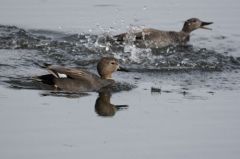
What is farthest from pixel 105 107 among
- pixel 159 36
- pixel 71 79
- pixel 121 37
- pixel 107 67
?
pixel 159 36

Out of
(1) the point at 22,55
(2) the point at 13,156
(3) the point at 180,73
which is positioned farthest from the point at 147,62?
(2) the point at 13,156

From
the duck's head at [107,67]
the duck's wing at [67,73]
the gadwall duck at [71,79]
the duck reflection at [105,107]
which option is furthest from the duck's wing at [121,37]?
the duck reflection at [105,107]

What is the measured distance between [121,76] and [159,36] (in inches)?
119

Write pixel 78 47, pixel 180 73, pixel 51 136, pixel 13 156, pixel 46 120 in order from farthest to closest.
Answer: pixel 78 47 < pixel 180 73 < pixel 46 120 < pixel 51 136 < pixel 13 156

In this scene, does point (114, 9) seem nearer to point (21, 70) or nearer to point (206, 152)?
point (21, 70)

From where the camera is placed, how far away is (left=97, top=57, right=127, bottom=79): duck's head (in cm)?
1349

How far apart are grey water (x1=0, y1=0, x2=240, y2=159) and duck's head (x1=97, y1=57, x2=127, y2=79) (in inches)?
10.4

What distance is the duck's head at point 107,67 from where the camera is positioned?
13492mm

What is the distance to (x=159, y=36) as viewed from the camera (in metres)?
16.9

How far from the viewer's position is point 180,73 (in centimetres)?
1415

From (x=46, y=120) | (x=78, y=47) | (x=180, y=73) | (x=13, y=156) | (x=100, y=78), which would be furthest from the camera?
(x=78, y=47)

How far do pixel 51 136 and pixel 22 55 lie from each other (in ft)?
16.5

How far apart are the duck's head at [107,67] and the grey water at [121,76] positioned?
26 centimetres

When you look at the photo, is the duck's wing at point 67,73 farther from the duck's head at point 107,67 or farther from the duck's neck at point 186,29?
the duck's neck at point 186,29
